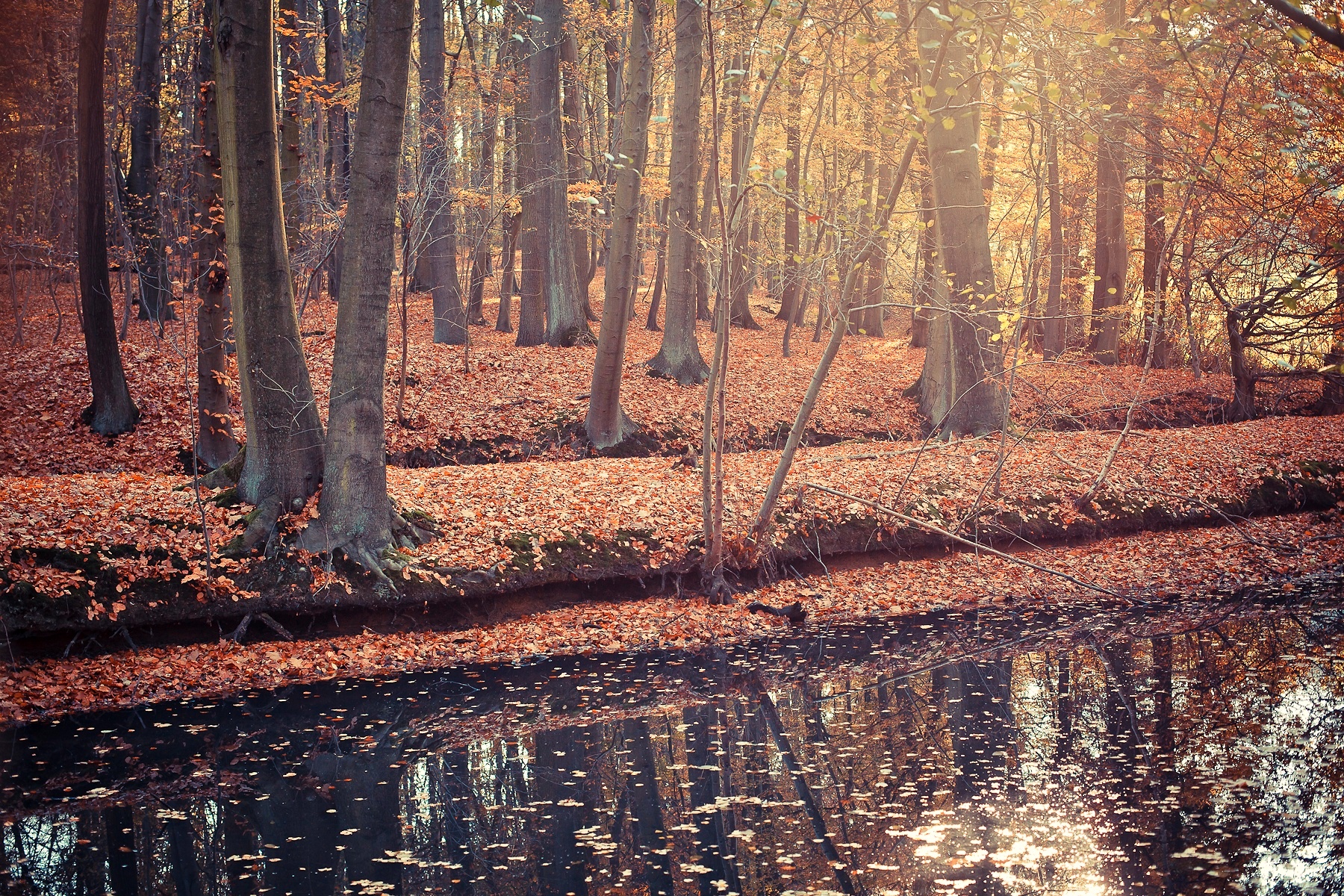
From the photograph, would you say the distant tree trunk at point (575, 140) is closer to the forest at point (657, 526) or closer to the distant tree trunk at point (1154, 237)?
the forest at point (657, 526)

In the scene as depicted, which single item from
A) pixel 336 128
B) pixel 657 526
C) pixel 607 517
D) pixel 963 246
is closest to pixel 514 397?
pixel 607 517

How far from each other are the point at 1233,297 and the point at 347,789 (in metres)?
16.1

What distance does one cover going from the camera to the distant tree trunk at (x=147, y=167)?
56.1ft

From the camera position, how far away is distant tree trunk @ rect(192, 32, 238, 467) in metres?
10.0

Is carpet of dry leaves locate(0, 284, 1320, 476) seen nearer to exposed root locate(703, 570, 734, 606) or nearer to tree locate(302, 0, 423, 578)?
tree locate(302, 0, 423, 578)

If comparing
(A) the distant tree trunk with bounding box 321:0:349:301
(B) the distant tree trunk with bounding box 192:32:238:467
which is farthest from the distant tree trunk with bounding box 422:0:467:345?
(B) the distant tree trunk with bounding box 192:32:238:467

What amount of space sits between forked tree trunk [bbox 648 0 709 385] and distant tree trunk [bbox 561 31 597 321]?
8.87ft

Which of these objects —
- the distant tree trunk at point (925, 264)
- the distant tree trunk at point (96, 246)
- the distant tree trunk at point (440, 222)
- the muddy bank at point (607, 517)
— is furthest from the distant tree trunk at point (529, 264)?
the distant tree trunk at point (96, 246)

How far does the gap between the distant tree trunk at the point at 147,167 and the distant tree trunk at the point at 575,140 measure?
24.8ft

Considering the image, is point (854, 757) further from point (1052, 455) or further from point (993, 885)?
point (1052, 455)

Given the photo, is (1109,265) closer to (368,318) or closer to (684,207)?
(684,207)

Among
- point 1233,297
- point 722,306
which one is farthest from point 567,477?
point 1233,297

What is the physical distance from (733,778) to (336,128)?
19.7m

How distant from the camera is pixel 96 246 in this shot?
1190cm
